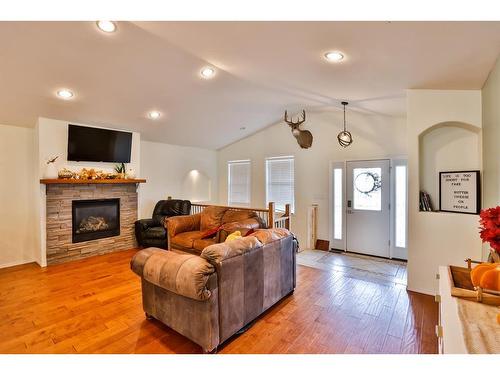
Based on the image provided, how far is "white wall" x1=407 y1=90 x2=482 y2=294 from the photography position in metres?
2.80

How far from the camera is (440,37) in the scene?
1.84m

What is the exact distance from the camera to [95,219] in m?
4.73

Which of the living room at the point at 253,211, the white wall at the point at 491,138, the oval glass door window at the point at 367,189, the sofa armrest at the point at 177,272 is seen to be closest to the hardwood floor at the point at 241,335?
the living room at the point at 253,211

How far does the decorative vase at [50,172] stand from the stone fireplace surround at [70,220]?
8.3 inches

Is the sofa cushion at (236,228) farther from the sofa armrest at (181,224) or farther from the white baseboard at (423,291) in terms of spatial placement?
the white baseboard at (423,291)

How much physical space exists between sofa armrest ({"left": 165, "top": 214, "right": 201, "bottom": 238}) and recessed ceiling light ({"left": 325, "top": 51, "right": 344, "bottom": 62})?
336 cm

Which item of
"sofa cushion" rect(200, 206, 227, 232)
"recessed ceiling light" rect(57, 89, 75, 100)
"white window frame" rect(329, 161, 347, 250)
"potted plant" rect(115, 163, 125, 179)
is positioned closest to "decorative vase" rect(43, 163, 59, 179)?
"potted plant" rect(115, 163, 125, 179)

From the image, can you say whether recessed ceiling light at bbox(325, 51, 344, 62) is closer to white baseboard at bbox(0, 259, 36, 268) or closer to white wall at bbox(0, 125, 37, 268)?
white wall at bbox(0, 125, 37, 268)

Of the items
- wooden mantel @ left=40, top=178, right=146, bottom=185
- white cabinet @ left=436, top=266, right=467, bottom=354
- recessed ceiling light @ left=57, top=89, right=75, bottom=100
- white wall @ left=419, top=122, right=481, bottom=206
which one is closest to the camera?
white cabinet @ left=436, top=266, right=467, bottom=354

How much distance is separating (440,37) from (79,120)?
4950mm

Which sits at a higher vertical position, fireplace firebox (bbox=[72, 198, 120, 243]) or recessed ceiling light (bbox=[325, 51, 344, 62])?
recessed ceiling light (bbox=[325, 51, 344, 62])

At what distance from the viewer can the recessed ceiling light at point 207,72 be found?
331cm
